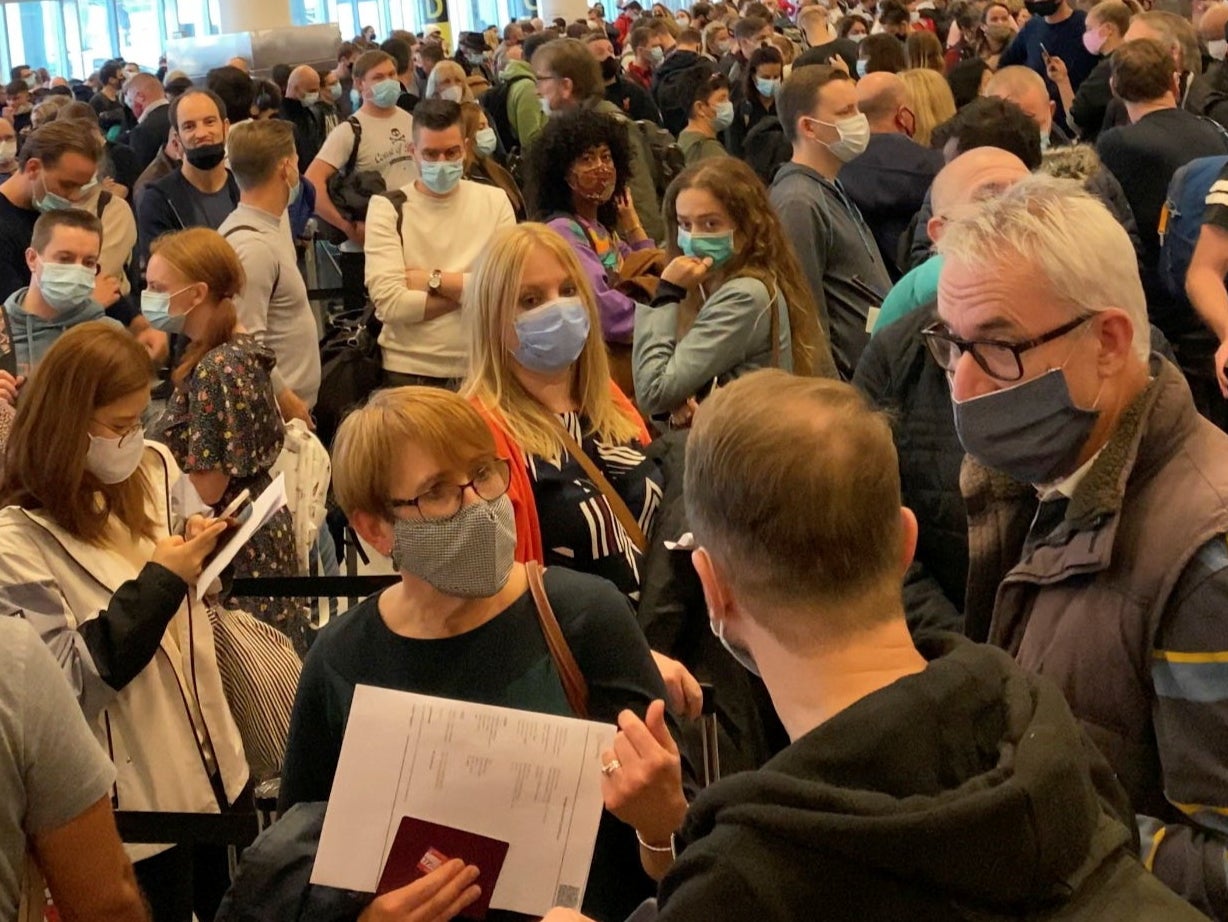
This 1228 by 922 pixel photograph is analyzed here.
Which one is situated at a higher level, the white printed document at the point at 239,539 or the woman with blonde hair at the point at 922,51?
the woman with blonde hair at the point at 922,51

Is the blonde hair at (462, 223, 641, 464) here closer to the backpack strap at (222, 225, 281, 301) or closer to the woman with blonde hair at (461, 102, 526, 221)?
the backpack strap at (222, 225, 281, 301)

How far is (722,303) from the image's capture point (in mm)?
3816

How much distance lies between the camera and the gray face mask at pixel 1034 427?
1.92 m

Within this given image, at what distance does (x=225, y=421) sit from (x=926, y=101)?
375cm

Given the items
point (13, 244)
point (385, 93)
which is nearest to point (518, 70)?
point (385, 93)

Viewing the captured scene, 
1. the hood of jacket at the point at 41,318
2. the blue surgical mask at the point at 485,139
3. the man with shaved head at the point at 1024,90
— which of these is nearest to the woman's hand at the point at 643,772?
the hood of jacket at the point at 41,318

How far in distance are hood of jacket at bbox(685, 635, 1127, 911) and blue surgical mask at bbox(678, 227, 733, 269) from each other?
269 cm

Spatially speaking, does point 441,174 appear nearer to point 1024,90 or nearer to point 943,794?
point 1024,90

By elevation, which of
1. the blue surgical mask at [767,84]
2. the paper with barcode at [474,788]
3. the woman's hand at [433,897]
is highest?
the blue surgical mask at [767,84]

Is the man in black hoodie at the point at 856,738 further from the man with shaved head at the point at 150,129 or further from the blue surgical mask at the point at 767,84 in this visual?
the man with shaved head at the point at 150,129

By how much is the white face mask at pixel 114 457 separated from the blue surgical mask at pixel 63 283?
1805 millimetres

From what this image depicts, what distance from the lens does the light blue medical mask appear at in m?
4.14

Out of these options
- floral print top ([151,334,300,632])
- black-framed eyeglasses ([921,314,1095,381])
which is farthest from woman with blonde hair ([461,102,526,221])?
black-framed eyeglasses ([921,314,1095,381])

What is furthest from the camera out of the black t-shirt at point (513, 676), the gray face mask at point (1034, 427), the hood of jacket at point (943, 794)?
the black t-shirt at point (513, 676)
